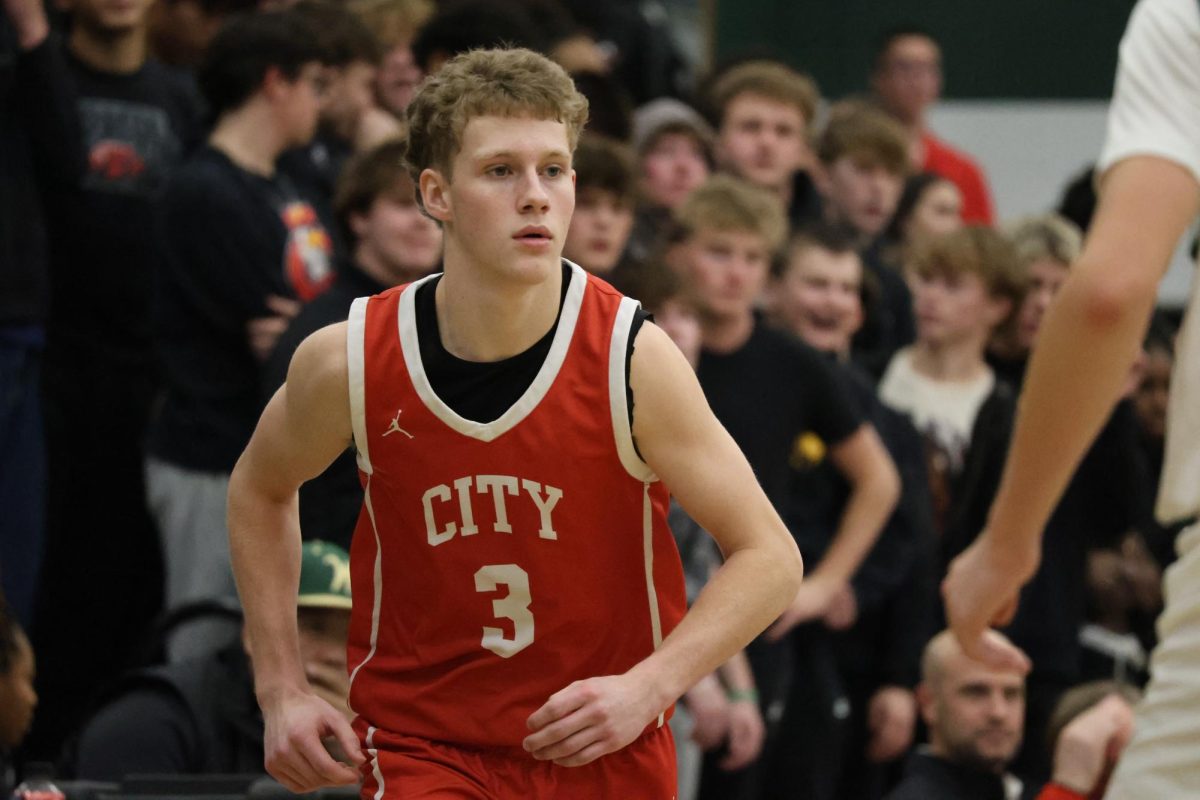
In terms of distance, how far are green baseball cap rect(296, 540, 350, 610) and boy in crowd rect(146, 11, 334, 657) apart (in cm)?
133

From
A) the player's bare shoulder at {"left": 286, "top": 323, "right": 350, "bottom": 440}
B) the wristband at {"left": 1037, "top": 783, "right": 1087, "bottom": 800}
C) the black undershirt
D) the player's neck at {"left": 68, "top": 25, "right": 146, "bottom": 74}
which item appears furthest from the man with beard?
the player's neck at {"left": 68, "top": 25, "right": 146, "bottom": 74}

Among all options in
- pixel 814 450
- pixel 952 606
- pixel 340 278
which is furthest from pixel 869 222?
pixel 952 606

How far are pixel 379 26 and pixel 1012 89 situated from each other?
5.26 meters

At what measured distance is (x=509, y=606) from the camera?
377 centimetres

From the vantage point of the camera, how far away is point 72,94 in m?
6.77

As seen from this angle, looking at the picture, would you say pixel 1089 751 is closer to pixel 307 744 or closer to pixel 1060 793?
pixel 1060 793

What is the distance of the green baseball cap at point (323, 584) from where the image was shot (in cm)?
519

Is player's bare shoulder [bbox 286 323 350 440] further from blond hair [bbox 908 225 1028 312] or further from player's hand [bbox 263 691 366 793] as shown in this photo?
blond hair [bbox 908 225 1028 312]

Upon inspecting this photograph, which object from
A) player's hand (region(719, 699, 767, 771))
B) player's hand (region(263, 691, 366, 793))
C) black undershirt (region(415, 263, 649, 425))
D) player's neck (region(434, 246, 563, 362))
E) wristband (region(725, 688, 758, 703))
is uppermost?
player's neck (region(434, 246, 563, 362))

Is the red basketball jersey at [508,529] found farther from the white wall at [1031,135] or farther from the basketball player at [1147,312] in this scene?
the white wall at [1031,135]

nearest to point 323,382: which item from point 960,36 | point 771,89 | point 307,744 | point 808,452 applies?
point 307,744

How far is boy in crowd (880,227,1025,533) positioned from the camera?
7.98 meters

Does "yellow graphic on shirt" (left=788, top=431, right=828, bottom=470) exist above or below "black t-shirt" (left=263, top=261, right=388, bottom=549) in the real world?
below

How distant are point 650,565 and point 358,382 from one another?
0.65m
